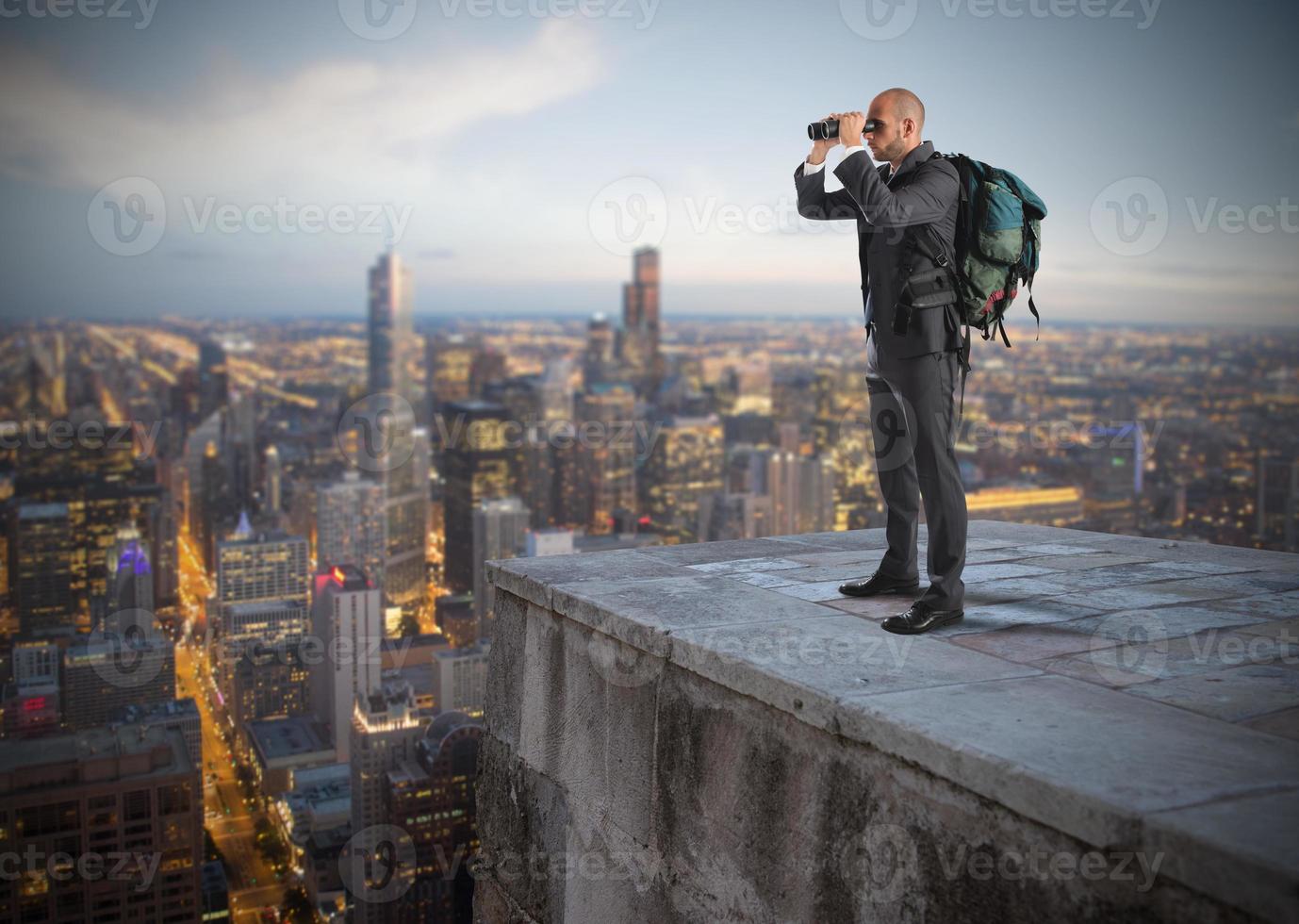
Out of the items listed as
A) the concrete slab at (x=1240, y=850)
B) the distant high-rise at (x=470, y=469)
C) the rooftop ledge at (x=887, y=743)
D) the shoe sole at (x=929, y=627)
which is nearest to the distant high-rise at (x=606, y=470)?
the distant high-rise at (x=470, y=469)

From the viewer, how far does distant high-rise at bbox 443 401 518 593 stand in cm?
2386

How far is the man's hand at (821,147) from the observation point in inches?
97.7

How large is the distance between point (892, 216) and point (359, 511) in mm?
25035

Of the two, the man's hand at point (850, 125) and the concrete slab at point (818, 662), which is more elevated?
the man's hand at point (850, 125)

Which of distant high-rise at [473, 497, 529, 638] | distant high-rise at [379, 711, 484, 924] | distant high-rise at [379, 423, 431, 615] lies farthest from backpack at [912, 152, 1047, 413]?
distant high-rise at [473, 497, 529, 638]

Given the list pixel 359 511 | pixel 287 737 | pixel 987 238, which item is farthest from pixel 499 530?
pixel 987 238

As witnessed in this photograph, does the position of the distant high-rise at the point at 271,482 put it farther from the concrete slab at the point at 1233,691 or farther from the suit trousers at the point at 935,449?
the concrete slab at the point at 1233,691

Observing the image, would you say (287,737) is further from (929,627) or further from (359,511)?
(929,627)

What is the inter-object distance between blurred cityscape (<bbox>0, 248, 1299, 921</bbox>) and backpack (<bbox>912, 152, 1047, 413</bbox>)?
4.85 feet

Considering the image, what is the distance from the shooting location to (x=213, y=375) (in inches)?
1436

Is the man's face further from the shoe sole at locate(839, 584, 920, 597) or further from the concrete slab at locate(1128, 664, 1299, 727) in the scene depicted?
the concrete slab at locate(1128, 664, 1299, 727)

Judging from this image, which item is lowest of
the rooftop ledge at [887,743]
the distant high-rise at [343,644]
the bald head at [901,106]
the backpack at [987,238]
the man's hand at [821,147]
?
the distant high-rise at [343,644]

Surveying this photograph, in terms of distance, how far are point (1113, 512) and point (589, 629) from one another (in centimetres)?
1658

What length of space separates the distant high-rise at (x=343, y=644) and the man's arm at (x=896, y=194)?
1259cm
